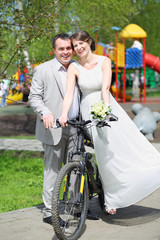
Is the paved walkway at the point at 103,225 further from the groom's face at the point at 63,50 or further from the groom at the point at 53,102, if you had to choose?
the groom's face at the point at 63,50

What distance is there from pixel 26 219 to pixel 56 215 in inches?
42.0

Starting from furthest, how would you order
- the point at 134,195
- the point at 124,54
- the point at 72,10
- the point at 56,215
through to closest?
the point at 124,54 < the point at 72,10 < the point at 134,195 < the point at 56,215

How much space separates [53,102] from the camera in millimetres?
5055

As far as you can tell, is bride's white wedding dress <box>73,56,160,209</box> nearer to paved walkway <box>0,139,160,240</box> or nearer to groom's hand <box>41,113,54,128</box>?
paved walkway <box>0,139,160,240</box>

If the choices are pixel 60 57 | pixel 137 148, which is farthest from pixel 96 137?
pixel 60 57

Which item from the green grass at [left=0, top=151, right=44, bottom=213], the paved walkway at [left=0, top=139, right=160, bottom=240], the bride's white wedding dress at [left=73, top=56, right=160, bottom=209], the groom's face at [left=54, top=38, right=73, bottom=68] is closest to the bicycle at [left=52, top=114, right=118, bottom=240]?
the paved walkway at [left=0, top=139, right=160, bottom=240]

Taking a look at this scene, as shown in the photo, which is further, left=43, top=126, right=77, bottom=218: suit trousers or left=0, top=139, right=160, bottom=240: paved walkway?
left=43, top=126, right=77, bottom=218: suit trousers

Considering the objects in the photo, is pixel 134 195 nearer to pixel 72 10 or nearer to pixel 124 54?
pixel 72 10

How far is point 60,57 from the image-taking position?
16.5 ft

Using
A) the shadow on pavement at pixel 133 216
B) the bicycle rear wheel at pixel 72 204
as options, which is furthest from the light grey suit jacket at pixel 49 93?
the shadow on pavement at pixel 133 216

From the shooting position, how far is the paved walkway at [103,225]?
4.61m

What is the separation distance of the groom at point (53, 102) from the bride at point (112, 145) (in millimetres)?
121

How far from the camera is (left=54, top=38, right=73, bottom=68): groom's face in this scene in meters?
4.94

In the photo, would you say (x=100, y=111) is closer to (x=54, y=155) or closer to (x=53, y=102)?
(x=53, y=102)
